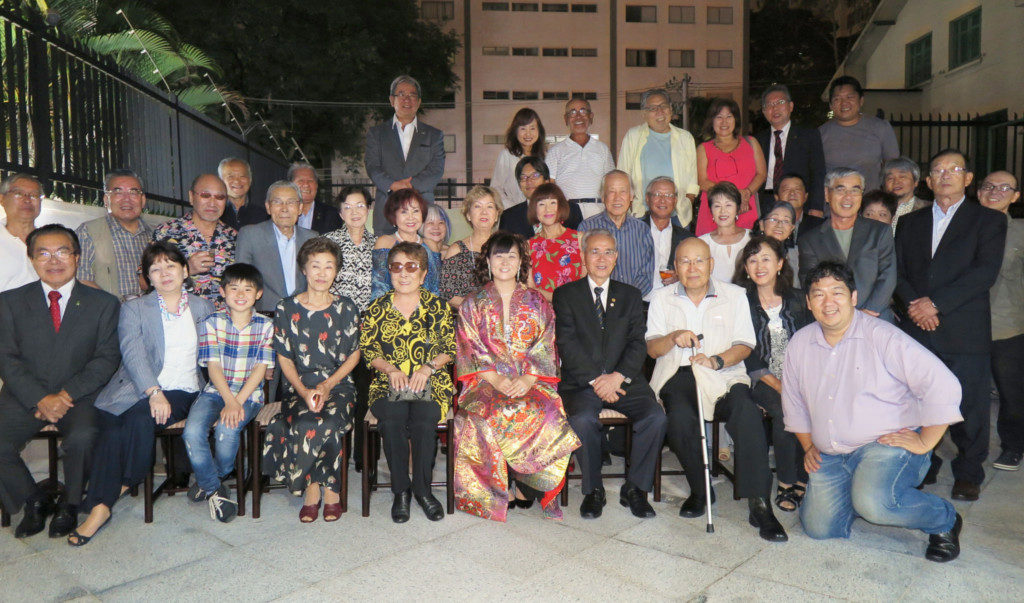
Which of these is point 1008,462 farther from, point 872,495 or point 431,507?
point 431,507

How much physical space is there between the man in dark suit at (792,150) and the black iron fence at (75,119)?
17.6 ft

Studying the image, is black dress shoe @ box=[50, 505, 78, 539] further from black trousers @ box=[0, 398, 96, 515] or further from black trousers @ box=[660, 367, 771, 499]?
black trousers @ box=[660, 367, 771, 499]

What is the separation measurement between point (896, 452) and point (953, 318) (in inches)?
58.2

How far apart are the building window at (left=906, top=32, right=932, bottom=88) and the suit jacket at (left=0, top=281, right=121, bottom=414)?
46.4 feet

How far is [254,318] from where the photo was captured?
4273 mm

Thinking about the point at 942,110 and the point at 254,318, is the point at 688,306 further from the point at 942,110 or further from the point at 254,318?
the point at 942,110

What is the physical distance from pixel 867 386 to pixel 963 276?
1553 mm

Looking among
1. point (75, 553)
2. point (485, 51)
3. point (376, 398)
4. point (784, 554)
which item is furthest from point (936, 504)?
point (485, 51)

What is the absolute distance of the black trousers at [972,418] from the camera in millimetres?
4289

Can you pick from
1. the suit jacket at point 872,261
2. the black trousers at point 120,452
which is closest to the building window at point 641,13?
the suit jacket at point 872,261

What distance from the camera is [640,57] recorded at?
31.8m

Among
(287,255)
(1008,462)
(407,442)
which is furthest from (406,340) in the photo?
(1008,462)

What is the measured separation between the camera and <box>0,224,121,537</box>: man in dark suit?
372 centimetres

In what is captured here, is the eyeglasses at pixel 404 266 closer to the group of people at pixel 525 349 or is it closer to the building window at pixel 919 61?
the group of people at pixel 525 349
